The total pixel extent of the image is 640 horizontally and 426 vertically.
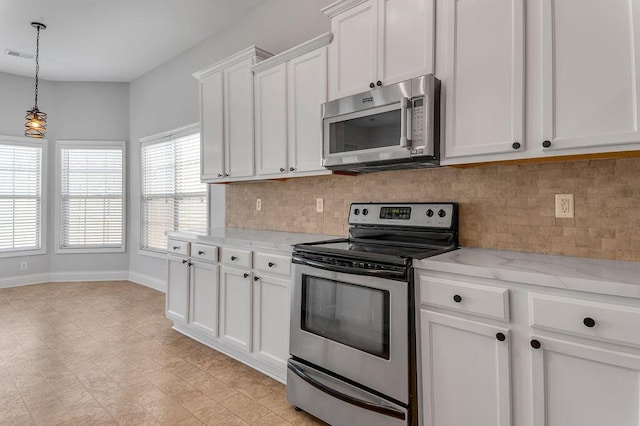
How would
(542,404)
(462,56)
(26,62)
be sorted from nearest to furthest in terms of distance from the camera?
1. (542,404)
2. (462,56)
3. (26,62)

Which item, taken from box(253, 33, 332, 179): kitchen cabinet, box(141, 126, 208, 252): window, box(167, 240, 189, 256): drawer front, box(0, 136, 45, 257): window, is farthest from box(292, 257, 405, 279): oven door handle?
box(0, 136, 45, 257): window

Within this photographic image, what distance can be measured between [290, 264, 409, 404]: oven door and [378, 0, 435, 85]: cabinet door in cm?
121

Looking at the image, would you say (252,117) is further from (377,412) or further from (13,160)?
(13,160)

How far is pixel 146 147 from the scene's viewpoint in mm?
5445

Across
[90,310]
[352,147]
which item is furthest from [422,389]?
[90,310]

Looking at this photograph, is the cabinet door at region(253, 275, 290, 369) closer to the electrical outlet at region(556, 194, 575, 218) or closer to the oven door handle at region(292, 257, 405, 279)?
the oven door handle at region(292, 257, 405, 279)

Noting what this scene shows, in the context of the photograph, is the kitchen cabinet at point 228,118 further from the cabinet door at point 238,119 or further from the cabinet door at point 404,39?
the cabinet door at point 404,39

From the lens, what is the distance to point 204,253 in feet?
9.98

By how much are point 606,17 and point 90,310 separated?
5036 millimetres

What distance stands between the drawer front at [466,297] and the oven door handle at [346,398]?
1.82 feet

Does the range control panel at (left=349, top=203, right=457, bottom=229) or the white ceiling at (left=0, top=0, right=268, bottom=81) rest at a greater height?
the white ceiling at (left=0, top=0, right=268, bottom=81)

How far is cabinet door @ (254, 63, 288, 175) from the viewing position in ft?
9.53

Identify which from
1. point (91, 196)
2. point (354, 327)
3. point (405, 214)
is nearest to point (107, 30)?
point (91, 196)

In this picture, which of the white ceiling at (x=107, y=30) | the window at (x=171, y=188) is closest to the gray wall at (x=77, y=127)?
the white ceiling at (x=107, y=30)
